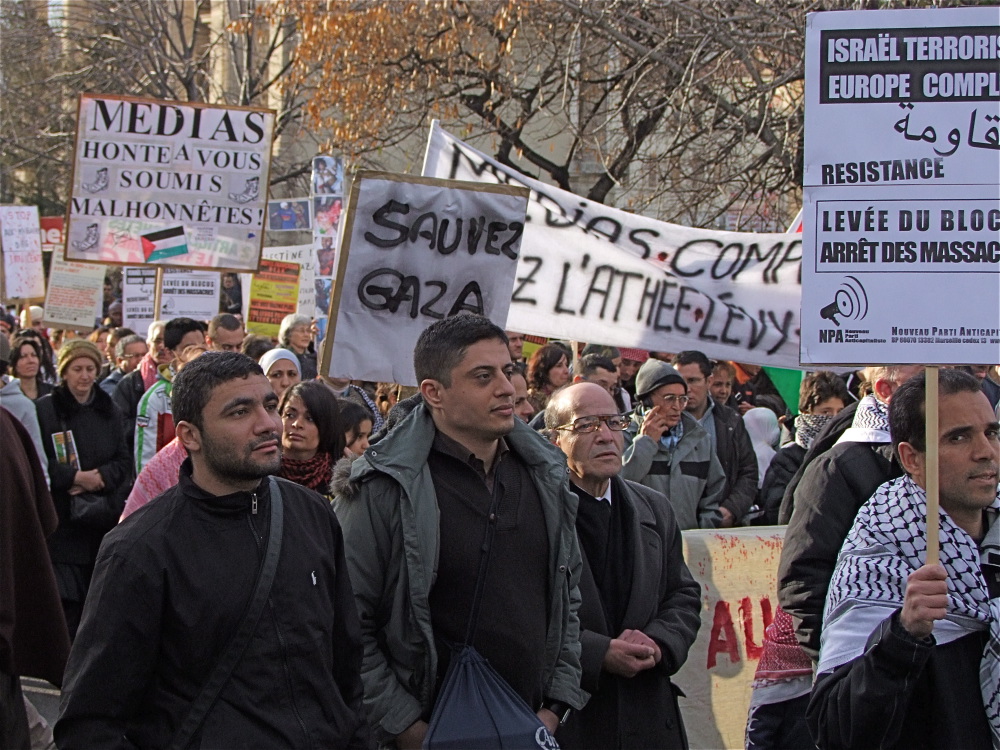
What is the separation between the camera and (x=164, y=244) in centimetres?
961

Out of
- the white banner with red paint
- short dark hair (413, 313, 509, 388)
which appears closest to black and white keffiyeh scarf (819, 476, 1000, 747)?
short dark hair (413, 313, 509, 388)

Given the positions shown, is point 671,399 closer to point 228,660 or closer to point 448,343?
point 448,343

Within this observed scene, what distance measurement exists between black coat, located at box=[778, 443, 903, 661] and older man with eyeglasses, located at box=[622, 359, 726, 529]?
233 cm

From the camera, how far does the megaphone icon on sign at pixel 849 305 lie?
359cm

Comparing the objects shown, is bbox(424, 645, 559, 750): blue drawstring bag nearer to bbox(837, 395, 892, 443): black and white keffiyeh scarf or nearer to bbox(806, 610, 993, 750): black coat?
bbox(806, 610, 993, 750): black coat

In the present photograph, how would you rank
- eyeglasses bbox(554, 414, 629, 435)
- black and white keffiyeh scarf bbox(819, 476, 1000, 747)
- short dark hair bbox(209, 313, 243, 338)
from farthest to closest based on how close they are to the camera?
short dark hair bbox(209, 313, 243, 338) < eyeglasses bbox(554, 414, 629, 435) < black and white keffiyeh scarf bbox(819, 476, 1000, 747)

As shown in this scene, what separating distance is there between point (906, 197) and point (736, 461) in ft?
11.7

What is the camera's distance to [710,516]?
659 cm

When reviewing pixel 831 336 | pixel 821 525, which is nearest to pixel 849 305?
pixel 831 336

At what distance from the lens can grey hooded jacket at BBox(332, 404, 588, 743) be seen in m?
3.46

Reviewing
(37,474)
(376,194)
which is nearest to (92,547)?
(37,474)

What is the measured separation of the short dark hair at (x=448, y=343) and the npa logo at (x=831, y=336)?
91 cm

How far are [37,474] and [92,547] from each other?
8.39 feet

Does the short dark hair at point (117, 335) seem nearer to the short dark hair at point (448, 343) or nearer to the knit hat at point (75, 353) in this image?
the knit hat at point (75, 353)
